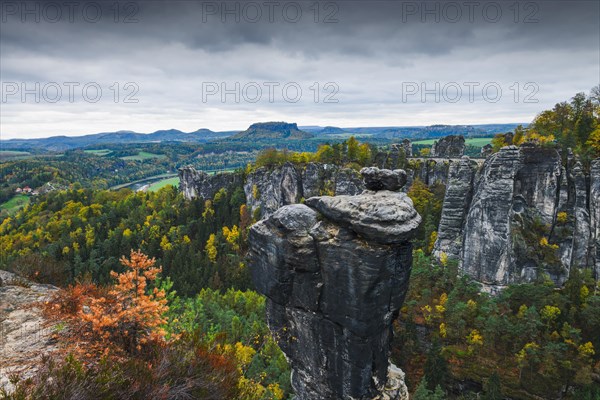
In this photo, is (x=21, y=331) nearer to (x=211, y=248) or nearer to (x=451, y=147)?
(x=211, y=248)

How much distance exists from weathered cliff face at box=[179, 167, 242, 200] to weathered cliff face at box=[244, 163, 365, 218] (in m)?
16.5

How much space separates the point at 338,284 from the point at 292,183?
65595 millimetres

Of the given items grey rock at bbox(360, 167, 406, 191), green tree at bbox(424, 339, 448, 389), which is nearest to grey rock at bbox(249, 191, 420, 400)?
grey rock at bbox(360, 167, 406, 191)

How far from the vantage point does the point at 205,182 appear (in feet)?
323

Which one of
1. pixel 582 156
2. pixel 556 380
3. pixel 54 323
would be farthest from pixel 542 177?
pixel 54 323

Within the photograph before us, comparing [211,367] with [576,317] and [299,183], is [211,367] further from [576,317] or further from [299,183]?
[299,183]

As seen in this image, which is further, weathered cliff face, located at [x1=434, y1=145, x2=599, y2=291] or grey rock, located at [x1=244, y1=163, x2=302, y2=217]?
grey rock, located at [x1=244, y1=163, x2=302, y2=217]

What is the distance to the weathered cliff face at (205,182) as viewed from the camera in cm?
9856

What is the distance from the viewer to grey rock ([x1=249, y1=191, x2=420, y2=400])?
12.1 metres

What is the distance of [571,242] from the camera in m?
46.5

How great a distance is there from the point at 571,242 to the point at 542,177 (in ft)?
33.7

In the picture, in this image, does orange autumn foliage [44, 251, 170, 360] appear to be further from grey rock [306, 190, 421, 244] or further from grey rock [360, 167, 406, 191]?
grey rock [360, 167, 406, 191]

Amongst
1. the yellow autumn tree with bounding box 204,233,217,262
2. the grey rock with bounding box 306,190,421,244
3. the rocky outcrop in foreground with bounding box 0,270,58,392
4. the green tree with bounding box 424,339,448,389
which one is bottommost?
the green tree with bounding box 424,339,448,389

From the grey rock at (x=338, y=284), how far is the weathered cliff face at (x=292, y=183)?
178 feet
